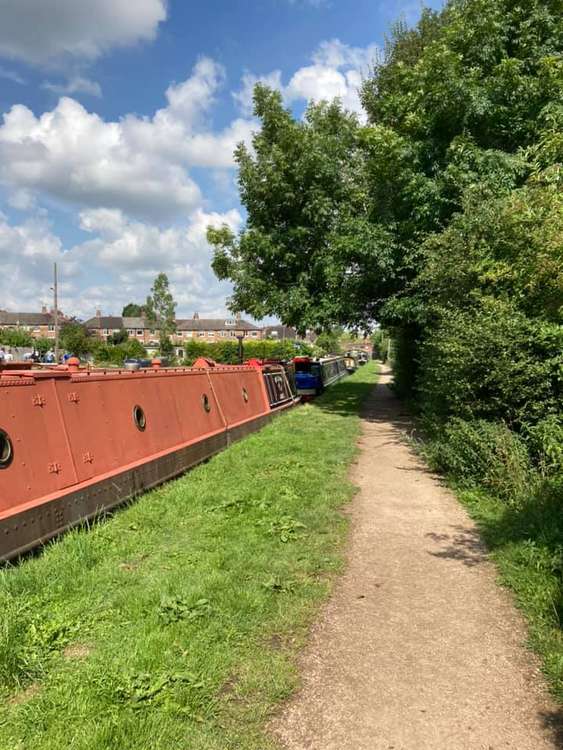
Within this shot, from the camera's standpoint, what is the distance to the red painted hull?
4.25 metres

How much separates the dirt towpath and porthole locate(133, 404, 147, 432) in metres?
2.61

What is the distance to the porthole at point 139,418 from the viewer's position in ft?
20.7

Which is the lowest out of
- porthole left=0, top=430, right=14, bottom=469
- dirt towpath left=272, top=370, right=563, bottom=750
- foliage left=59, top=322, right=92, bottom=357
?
dirt towpath left=272, top=370, right=563, bottom=750

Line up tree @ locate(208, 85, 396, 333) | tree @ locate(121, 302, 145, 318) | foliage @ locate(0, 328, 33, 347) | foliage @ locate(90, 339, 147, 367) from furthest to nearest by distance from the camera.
→ 1. tree @ locate(121, 302, 145, 318)
2. foliage @ locate(0, 328, 33, 347)
3. foliage @ locate(90, 339, 147, 367)
4. tree @ locate(208, 85, 396, 333)

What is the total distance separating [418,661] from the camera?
124 inches

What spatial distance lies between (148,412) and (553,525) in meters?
4.29

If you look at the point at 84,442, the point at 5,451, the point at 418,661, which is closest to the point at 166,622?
the point at 418,661

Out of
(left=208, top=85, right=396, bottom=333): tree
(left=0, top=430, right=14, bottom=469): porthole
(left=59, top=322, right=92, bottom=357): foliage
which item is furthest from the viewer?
(left=59, top=322, right=92, bottom=357): foliage

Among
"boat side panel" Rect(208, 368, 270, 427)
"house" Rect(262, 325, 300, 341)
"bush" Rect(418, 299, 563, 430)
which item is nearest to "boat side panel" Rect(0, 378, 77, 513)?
"boat side panel" Rect(208, 368, 270, 427)

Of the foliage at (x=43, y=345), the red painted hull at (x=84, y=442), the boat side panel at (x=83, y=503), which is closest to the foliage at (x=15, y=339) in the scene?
the foliage at (x=43, y=345)

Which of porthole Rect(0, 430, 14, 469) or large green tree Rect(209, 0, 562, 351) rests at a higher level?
large green tree Rect(209, 0, 562, 351)

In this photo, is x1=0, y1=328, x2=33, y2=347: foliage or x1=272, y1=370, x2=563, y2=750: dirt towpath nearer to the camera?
x1=272, y1=370, x2=563, y2=750: dirt towpath

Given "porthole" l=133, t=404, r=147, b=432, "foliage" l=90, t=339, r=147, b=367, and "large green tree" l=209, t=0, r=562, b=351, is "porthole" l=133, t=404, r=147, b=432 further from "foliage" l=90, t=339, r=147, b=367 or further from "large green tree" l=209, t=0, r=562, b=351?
"foliage" l=90, t=339, r=147, b=367

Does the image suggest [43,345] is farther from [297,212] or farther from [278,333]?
[297,212]
